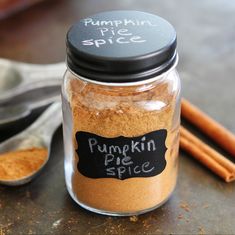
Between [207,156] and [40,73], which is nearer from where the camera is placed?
[207,156]

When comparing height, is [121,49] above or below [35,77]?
above

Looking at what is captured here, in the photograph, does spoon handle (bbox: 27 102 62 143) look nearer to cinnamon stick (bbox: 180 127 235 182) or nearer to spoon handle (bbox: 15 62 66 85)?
spoon handle (bbox: 15 62 66 85)

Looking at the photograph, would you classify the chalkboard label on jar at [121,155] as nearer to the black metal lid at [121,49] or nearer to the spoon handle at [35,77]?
the black metal lid at [121,49]

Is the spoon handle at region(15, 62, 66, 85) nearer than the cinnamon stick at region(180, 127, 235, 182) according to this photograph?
No

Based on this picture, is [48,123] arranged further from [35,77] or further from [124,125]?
[124,125]

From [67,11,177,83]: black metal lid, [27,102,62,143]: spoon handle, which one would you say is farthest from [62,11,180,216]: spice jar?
[27,102,62,143]: spoon handle

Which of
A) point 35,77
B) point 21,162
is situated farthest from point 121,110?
point 35,77

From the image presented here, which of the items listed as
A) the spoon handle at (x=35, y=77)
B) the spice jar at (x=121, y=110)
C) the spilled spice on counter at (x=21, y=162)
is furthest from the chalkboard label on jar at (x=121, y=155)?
the spoon handle at (x=35, y=77)
